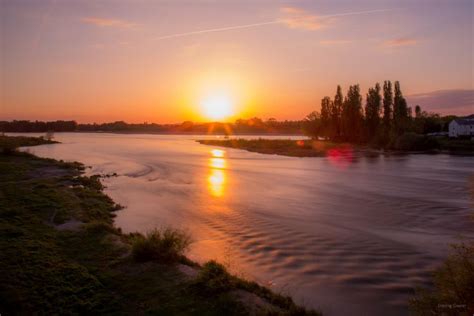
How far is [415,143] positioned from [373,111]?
2021 cm

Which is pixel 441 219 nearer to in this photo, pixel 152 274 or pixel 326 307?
pixel 326 307

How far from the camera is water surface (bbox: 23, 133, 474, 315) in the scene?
441 inches

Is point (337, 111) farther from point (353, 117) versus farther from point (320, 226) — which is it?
point (320, 226)

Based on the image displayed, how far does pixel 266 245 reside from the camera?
49.7ft

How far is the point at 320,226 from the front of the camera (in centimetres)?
1862

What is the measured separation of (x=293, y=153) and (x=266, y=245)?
62640 millimetres

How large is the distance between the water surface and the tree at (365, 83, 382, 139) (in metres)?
68.6

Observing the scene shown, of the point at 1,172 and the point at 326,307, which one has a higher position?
the point at 1,172

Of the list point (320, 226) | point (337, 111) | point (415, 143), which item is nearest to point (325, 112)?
point (337, 111)

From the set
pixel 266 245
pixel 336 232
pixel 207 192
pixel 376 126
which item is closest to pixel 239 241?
pixel 266 245

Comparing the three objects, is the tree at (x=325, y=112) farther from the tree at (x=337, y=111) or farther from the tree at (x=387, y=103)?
the tree at (x=387, y=103)

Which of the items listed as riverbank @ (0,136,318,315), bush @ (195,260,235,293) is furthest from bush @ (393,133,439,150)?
bush @ (195,260,235,293)

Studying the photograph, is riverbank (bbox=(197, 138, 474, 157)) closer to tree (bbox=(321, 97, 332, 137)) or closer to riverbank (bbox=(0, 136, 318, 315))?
tree (bbox=(321, 97, 332, 137))

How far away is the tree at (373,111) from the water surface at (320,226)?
68563 millimetres
